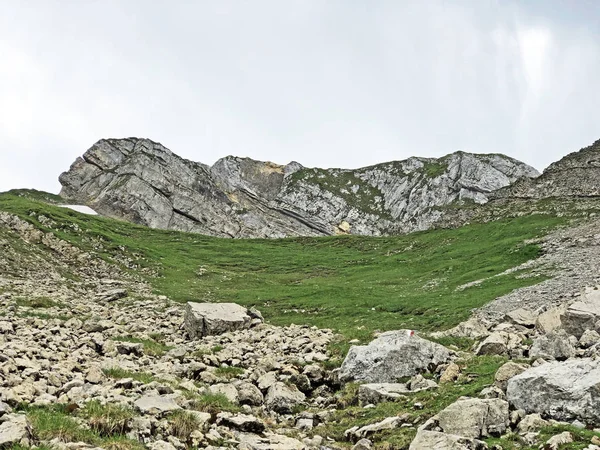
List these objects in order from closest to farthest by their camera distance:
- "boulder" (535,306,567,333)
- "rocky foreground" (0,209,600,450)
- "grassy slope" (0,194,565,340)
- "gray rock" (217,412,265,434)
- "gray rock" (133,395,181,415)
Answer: "rocky foreground" (0,209,600,450) < "gray rock" (133,395,181,415) < "gray rock" (217,412,265,434) < "boulder" (535,306,567,333) < "grassy slope" (0,194,565,340)

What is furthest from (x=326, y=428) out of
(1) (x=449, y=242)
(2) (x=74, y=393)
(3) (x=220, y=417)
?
(1) (x=449, y=242)

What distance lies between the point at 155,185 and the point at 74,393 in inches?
6729

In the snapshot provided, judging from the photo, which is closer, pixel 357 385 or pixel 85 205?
Result: pixel 357 385

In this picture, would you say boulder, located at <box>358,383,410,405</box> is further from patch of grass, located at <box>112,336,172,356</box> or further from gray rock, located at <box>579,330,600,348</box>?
patch of grass, located at <box>112,336,172,356</box>

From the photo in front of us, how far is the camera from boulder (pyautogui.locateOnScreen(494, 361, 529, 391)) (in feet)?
46.6

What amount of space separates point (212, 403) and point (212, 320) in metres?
16.1

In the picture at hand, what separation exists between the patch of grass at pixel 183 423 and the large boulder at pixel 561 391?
826 cm

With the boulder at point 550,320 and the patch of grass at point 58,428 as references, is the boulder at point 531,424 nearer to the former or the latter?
the patch of grass at point 58,428

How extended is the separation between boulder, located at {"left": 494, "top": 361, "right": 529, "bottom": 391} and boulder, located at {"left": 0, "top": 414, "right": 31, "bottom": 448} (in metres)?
12.0

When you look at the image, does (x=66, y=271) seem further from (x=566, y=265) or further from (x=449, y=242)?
(x=449, y=242)

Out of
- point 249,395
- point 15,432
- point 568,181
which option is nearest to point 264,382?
point 249,395

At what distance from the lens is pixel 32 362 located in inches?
614

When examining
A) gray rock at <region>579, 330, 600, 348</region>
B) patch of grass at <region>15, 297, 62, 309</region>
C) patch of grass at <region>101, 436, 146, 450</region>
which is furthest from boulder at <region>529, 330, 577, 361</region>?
patch of grass at <region>15, 297, 62, 309</region>

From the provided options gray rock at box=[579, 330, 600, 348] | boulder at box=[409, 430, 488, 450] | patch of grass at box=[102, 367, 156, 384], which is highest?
gray rock at box=[579, 330, 600, 348]
